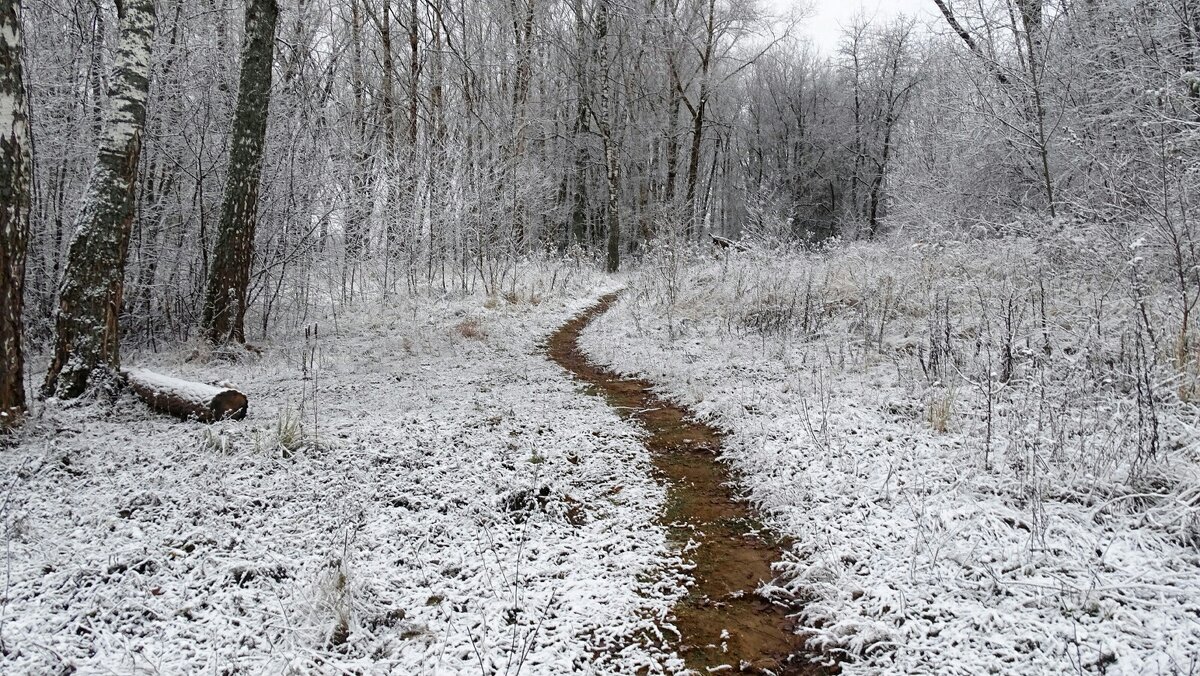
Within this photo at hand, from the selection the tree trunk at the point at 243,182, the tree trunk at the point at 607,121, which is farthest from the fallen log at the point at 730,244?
the tree trunk at the point at 243,182

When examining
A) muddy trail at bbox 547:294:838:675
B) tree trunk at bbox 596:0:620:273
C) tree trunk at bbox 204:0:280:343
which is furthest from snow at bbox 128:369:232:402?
tree trunk at bbox 596:0:620:273

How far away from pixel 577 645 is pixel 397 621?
86cm

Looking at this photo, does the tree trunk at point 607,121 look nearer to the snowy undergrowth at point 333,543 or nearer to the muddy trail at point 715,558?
the muddy trail at point 715,558

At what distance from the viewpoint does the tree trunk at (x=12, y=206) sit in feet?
13.6

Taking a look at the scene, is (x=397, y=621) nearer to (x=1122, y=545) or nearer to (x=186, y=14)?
(x=1122, y=545)

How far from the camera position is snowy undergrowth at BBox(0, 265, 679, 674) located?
247cm

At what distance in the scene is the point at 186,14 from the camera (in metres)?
8.50

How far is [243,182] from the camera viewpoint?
25.0ft

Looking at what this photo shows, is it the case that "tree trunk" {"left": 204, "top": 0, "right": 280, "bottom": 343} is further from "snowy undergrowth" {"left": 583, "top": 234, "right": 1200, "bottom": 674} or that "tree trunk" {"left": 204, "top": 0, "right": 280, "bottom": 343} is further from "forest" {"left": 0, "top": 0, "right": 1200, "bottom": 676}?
"snowy undergrowth" {"left": 583, "top": 234, "right": 1200, "bottom": 674}

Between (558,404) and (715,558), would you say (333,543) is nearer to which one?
(715,558)

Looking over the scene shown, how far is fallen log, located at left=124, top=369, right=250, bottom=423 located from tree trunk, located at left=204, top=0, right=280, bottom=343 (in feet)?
9.48

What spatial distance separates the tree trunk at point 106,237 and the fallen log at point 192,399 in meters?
0.50

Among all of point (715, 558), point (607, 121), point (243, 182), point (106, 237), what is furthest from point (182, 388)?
point (607, 121)

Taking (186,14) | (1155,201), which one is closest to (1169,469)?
(1155,201)
